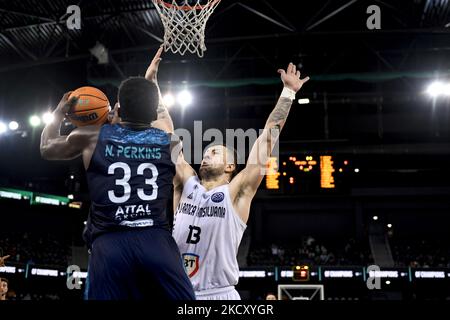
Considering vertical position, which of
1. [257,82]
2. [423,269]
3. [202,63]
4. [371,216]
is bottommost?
[423,269]

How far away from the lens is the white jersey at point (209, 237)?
3.40 meters

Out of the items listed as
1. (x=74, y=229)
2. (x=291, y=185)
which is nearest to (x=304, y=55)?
(x=291, y=185)

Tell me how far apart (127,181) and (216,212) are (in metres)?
0.95

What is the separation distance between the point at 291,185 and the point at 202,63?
471 cm

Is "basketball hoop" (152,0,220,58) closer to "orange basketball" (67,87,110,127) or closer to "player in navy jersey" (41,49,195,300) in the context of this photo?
"orange basketball" (67,87,110,127)

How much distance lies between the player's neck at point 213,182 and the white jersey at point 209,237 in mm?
151

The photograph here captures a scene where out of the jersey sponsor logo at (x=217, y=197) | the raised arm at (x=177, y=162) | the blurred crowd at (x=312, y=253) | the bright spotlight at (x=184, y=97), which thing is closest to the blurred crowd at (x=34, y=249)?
the blurred crowd at (x=312, y=253)

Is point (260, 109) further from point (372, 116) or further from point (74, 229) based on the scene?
point (74, 229)

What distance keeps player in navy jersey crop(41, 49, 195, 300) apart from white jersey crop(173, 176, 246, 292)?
708 millimetres

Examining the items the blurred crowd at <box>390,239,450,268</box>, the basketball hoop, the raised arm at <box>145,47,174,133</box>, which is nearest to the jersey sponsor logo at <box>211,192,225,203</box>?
the raised arm at <box>145,47,174,133</box>

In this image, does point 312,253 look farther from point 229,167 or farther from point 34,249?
point 229,167

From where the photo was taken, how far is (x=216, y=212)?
3514mm

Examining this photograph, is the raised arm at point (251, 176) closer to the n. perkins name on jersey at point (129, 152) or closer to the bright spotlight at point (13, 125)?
the n. perkins name on jersey at point (129, 152)

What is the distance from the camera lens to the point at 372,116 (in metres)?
21.8
